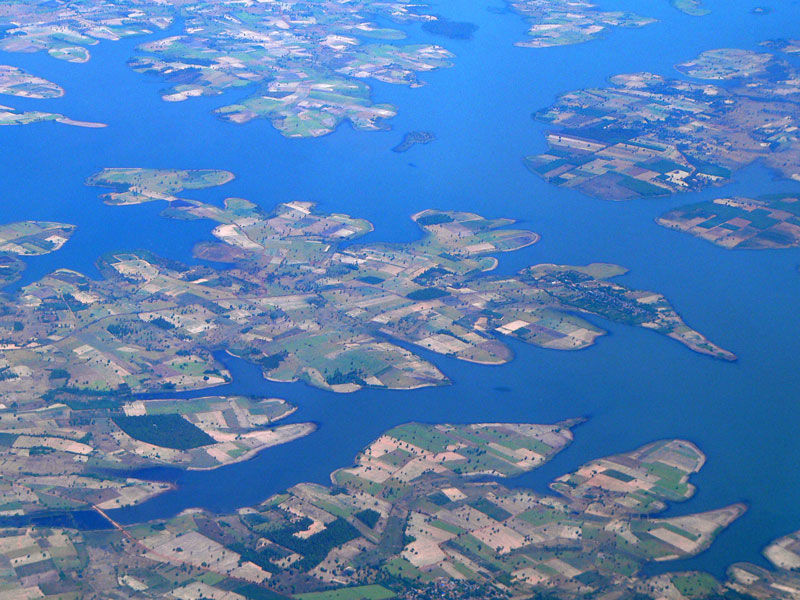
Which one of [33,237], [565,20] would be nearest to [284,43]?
[565,20]

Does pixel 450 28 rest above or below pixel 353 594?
above

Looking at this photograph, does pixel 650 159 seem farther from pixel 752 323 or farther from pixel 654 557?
pixel 654 557

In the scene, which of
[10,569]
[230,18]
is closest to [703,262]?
[10,569]

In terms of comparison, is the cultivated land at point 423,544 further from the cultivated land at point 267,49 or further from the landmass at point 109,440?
the cultivated land at point 267,49

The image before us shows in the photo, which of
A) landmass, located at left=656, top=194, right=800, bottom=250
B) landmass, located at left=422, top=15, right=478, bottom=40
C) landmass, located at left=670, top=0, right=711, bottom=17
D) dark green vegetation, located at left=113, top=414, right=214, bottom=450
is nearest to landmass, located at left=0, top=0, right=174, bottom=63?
landmass, located at left=422, top=15, right=478, bottom=40

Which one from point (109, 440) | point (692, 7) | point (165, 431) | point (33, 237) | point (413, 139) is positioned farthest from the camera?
point (692, 7)

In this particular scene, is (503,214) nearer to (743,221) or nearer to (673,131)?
(743,221)

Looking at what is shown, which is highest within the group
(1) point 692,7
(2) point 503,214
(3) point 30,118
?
(1) point 692,7

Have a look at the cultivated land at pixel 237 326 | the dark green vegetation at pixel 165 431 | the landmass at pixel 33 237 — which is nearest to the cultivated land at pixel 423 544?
the cultivated land at pixel 237 326
